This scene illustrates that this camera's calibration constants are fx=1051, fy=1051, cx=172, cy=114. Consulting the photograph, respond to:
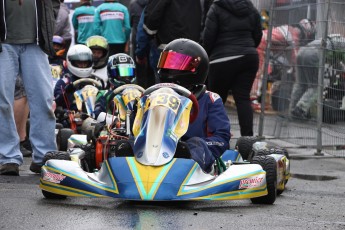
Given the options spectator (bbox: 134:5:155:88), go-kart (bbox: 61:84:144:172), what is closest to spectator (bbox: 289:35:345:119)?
spectator (bbox: 134:5:155:88)

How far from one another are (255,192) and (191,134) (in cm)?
107

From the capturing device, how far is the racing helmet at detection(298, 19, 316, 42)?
12750mm

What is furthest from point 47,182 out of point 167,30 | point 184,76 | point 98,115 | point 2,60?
point 167,30

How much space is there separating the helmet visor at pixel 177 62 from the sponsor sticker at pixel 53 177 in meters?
1.42

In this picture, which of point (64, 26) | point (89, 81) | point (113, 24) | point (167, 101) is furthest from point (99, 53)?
point (167, 101)

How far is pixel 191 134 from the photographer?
8.11m

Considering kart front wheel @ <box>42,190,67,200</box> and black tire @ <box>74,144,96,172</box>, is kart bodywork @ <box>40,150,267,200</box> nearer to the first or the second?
kart front wheel @ <box>42,190,67,200</box>

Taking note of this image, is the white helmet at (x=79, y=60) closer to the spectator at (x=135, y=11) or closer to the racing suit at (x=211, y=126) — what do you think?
the spectator at (x=135, y=11)

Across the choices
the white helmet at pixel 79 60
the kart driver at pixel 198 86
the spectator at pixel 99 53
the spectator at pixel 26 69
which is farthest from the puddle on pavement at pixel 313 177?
the spectator at pixel 99 53

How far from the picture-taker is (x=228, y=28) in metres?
12.1

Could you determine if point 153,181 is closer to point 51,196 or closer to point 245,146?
point 51,196

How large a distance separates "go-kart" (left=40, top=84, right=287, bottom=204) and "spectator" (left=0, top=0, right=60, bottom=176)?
1.77 metres

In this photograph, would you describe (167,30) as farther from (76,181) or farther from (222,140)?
(76,181)

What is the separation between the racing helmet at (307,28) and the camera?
12750mm
